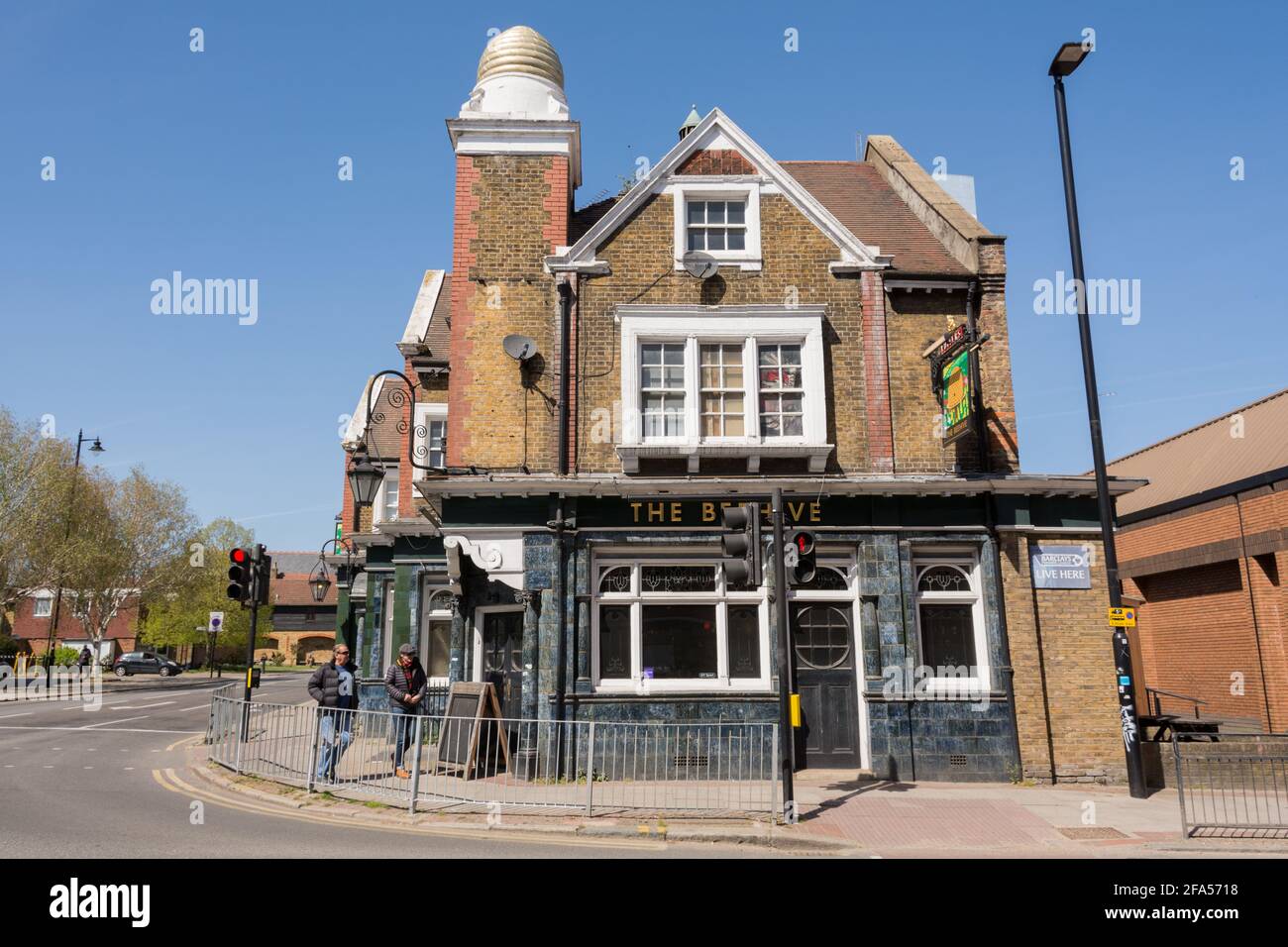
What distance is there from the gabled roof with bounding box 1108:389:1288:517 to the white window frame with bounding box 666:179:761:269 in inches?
510

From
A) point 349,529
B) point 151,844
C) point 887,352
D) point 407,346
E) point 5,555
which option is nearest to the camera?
point 151,844

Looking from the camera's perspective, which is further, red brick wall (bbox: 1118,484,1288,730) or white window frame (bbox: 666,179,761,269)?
red brick wall (bbox: 1118,484,1288,730)

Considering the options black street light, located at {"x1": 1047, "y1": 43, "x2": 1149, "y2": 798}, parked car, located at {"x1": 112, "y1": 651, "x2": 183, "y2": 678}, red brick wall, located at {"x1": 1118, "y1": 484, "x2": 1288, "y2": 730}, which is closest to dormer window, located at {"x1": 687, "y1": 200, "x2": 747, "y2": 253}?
black street light, located at {"x1": 1047, "y1": 43, "x2": 1149, "y2": 798}

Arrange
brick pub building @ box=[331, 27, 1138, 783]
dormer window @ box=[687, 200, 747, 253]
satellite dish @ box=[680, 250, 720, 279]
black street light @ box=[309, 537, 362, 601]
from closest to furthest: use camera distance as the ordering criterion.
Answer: brick pub building @ box=[331, 27, 1138, 783] → satellite dish @ box=[680, 250, 720, 279] → dormer window @ box=[687, 200, 747, 253] → black street light @ box=[309, 537, 362, 601]

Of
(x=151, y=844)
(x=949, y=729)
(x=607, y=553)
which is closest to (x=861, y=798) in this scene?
(x=949, y=729)

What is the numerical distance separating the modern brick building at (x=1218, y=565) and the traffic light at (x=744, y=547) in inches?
387

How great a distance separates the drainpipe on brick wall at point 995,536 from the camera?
523 inches

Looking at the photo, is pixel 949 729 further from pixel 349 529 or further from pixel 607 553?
pixel 349 529

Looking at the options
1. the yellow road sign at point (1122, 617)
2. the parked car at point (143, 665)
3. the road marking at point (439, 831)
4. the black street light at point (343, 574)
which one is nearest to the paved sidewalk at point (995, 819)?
the road marking at point (439, 831)

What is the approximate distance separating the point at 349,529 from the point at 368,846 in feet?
66.0

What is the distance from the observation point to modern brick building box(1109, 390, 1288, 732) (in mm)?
19141

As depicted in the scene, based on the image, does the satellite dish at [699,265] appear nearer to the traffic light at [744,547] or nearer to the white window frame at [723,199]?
the white window frame at [723,199]

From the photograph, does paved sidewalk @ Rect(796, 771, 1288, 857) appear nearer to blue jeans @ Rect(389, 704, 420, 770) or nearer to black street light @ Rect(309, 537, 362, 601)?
blue jeans @ Rect(389, 704, 420, 770)

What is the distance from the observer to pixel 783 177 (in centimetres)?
1527
